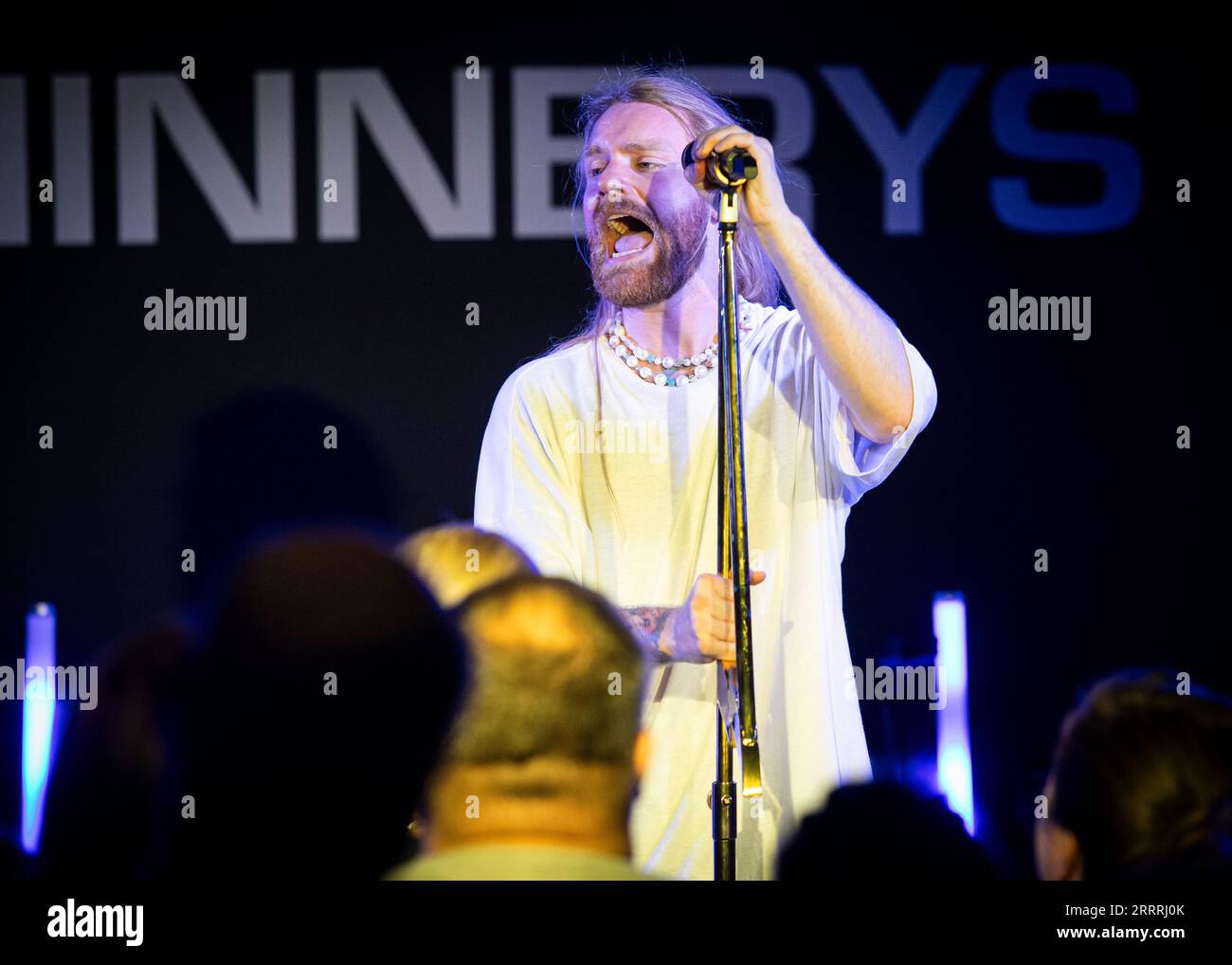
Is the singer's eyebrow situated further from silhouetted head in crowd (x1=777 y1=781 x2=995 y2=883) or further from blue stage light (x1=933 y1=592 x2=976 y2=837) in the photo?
silhouetted head in crowd (x1=777 y1=781 x2=995 y2=883)

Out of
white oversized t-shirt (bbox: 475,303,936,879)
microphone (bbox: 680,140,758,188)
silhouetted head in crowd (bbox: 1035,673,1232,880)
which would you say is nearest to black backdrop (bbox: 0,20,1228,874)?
white oversized t-shirt (bbox: 475,303,936,879)

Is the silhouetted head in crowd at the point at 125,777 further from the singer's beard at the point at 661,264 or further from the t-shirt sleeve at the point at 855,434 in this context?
the singer's beard at the point at 661,264

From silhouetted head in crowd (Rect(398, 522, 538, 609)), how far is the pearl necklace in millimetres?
477

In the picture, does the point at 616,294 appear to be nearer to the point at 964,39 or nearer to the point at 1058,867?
the point at 964,39

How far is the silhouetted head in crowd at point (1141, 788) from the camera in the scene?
1.79 m

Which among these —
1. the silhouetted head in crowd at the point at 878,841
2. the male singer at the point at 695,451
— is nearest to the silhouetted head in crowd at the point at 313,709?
the silhouetted head in crowd at the point at 878,841

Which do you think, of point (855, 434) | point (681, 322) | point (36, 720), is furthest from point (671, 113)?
point (36, 720)

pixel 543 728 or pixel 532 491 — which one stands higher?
pixel 532 491

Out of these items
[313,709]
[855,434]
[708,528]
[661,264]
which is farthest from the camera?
[661,264]

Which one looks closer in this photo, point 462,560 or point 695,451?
point 462,560

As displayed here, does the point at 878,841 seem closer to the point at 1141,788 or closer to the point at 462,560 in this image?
the point at 1141,788

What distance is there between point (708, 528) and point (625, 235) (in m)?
0.62

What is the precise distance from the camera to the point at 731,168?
7.55 feet

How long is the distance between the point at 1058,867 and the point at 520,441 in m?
1.34
